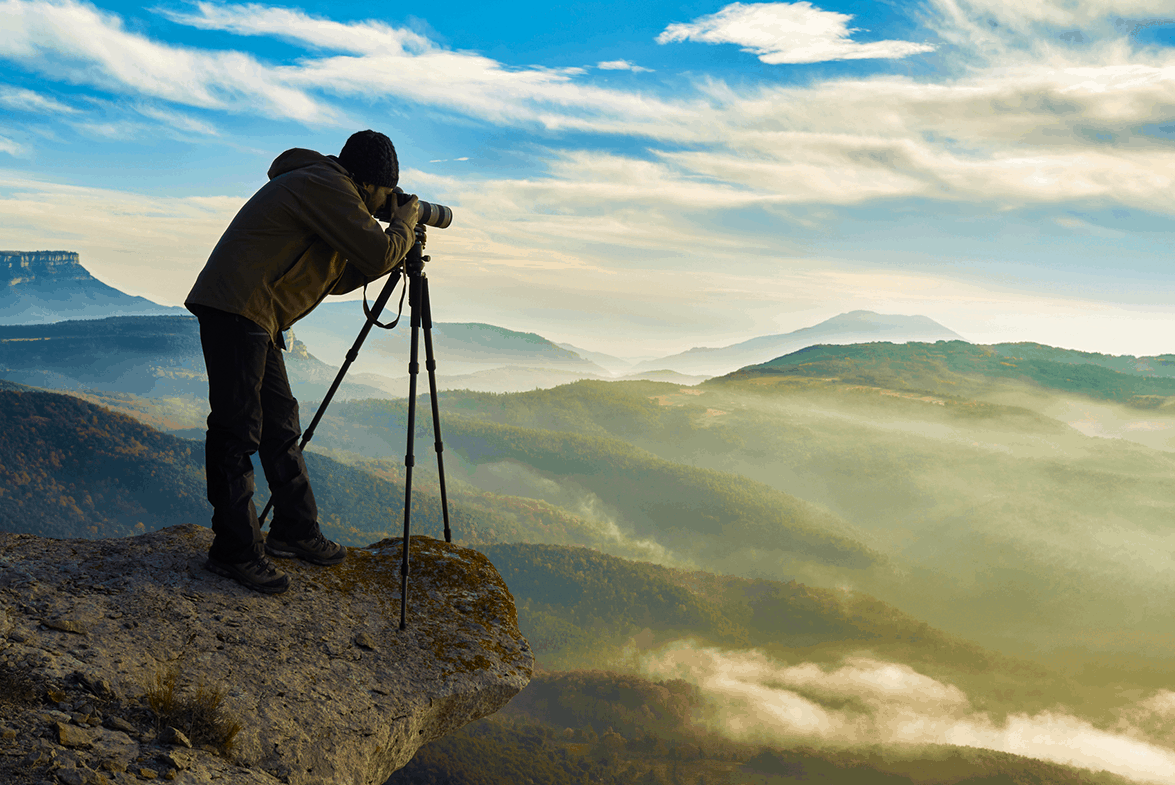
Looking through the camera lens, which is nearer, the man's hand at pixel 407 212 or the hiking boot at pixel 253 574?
the hiking boot at pixel 253 574

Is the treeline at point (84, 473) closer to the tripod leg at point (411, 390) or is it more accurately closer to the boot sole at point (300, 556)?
the boot sole at point (300, 556)

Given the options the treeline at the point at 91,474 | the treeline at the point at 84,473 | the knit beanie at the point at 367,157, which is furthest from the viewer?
the treeline at the point at 84,473

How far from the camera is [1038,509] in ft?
620

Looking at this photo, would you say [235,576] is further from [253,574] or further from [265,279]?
[265,279]

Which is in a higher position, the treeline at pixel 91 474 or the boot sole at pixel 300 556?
the boot sole at pixel 300 556

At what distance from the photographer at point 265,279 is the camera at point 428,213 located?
163 mm

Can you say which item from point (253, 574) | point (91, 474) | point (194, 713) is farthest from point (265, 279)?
point (91, 474)

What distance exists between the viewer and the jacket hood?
16.6ft

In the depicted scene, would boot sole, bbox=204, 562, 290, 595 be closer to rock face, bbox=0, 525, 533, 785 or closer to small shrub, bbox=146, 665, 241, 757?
rock face, bbox=0, 525, 533, 785

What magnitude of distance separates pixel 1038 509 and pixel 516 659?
756 feet

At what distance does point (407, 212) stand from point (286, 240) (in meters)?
1.05

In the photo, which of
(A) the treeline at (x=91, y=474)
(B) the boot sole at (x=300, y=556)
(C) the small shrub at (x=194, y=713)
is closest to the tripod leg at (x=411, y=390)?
(B) the boot sole at (x=300, y=556)

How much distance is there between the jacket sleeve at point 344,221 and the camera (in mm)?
4797

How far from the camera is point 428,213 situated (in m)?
5.93
